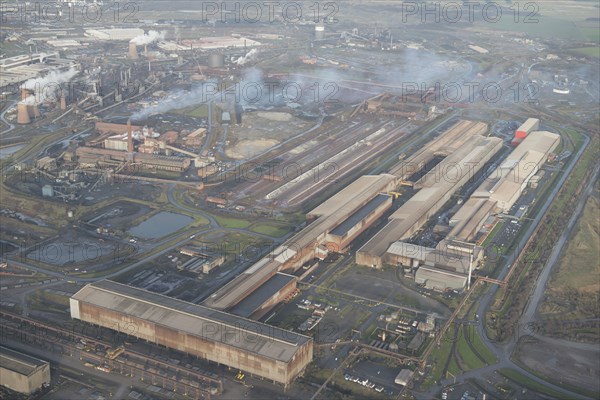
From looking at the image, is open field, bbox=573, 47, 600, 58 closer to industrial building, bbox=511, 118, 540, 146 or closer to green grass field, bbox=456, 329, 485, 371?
industrial building, bbox=511, 118, 540, 146

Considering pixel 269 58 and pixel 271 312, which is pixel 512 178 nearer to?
pixel 271 312

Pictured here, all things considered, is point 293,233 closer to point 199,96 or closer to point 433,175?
point 433,175

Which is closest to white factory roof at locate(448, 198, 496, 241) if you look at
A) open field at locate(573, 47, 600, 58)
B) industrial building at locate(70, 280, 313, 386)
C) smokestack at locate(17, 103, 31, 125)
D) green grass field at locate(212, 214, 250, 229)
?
green grass field at locate(212, 214, 250, 229)

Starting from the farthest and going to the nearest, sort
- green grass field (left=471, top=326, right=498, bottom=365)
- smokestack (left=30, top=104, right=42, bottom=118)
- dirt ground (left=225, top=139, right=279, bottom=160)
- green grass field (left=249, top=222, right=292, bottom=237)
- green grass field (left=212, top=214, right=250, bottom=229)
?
1. smokestack (left=30, top=104, right=42, bottom=118)
2. dirt ground (left=225, top=139, right=279, bottom=160)
3. green grass field (left=212, top=214, right=250, bottom=229)
4. green grass field (left=249, top=222, right=292, bottom=237)
5. green grass field (left=471, top=326, right=498, bottom=365)

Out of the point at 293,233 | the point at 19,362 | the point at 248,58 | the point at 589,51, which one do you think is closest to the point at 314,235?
the point at 293,233

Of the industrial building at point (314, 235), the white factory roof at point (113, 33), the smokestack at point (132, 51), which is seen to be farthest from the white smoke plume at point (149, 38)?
the industrial building at point (314, 235)
